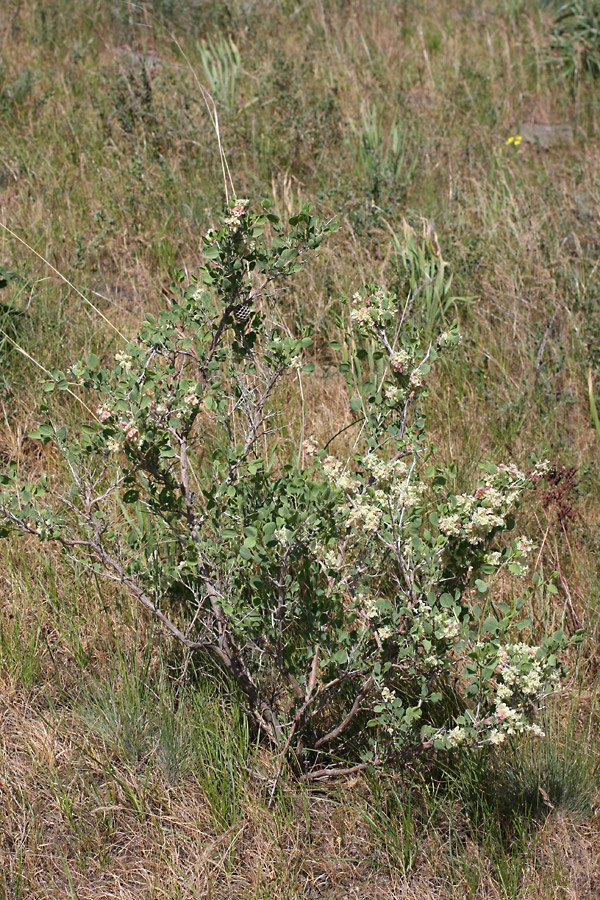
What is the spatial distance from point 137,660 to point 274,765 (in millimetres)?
478

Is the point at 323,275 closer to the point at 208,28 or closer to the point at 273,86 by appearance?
the point at 273,86

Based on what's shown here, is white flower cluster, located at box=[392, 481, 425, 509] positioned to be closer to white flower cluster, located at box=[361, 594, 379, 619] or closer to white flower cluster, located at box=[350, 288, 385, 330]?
white flower cluster, located at box=[361, 594, 379, 619]

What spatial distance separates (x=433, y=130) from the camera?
4.97 metres

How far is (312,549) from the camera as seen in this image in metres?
2.00

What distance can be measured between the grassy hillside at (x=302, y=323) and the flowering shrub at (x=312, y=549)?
17 centimetres

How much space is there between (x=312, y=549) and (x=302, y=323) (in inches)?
69.3

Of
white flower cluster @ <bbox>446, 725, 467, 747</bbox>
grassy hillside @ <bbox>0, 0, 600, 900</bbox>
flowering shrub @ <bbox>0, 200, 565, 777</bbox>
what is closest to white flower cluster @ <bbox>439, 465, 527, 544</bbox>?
flowering shrub @ <bbox>0, 200, 565, 777</bbox>

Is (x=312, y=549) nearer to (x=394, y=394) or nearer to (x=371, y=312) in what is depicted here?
(x=394, y=394)

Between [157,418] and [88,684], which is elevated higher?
[157,418]

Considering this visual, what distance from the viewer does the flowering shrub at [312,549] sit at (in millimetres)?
1884

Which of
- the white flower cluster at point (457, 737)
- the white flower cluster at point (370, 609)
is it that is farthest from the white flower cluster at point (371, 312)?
the white flower cluster at point (457, 737)

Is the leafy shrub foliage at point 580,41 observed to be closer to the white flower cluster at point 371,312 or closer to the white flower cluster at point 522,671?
the white flower cluster at point 371,312

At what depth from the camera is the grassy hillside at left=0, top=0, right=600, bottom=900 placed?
78.3 inches

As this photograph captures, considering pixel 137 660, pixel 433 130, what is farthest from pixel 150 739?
pixel 433 130
